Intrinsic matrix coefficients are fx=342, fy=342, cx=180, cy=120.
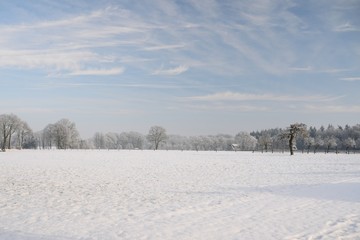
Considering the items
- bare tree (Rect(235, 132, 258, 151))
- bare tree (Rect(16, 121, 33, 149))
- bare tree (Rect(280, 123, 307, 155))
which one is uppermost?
bare tree (Rect(16, 121, 33, 149))

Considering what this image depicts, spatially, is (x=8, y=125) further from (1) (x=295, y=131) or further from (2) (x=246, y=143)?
(2) (x=246, y=143)

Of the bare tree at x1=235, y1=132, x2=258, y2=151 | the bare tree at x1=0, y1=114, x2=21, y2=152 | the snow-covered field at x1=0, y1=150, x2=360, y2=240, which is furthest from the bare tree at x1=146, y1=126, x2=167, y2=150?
the snow-covered field at x1=0, y1=150, x2=360, y2=240

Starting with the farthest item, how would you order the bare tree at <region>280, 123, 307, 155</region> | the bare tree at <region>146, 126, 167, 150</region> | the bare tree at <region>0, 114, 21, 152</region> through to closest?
the bare tree at <region>146, 126, 167, 150</region>
the bare tree at <region>0, 114, 21, 152</region>
the bare tree at <region>280, 123, 307, 155</region>

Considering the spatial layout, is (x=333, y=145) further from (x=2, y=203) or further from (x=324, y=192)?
(x=2, y=203)

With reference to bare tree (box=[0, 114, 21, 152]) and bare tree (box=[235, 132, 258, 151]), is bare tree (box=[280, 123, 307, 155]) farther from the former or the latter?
bare tree (box=[235, 132, 258, 151])

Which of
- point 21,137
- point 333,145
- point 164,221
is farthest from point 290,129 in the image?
point 21,137

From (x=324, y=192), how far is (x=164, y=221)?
33.9 feet

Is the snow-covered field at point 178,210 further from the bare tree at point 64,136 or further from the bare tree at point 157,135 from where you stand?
the bare tree at point 157,135

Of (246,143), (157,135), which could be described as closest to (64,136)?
(157,135)

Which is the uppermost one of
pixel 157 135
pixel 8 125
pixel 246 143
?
pixel 8 125

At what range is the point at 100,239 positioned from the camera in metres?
9.35

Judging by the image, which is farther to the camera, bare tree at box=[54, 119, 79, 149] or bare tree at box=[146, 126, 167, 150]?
bare tree at box=[146, 126, 167, 150]

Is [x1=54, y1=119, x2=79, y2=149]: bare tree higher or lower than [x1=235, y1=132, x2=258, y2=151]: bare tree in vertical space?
higher

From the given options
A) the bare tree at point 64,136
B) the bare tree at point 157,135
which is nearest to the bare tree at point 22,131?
the bare tree at point 64,136
